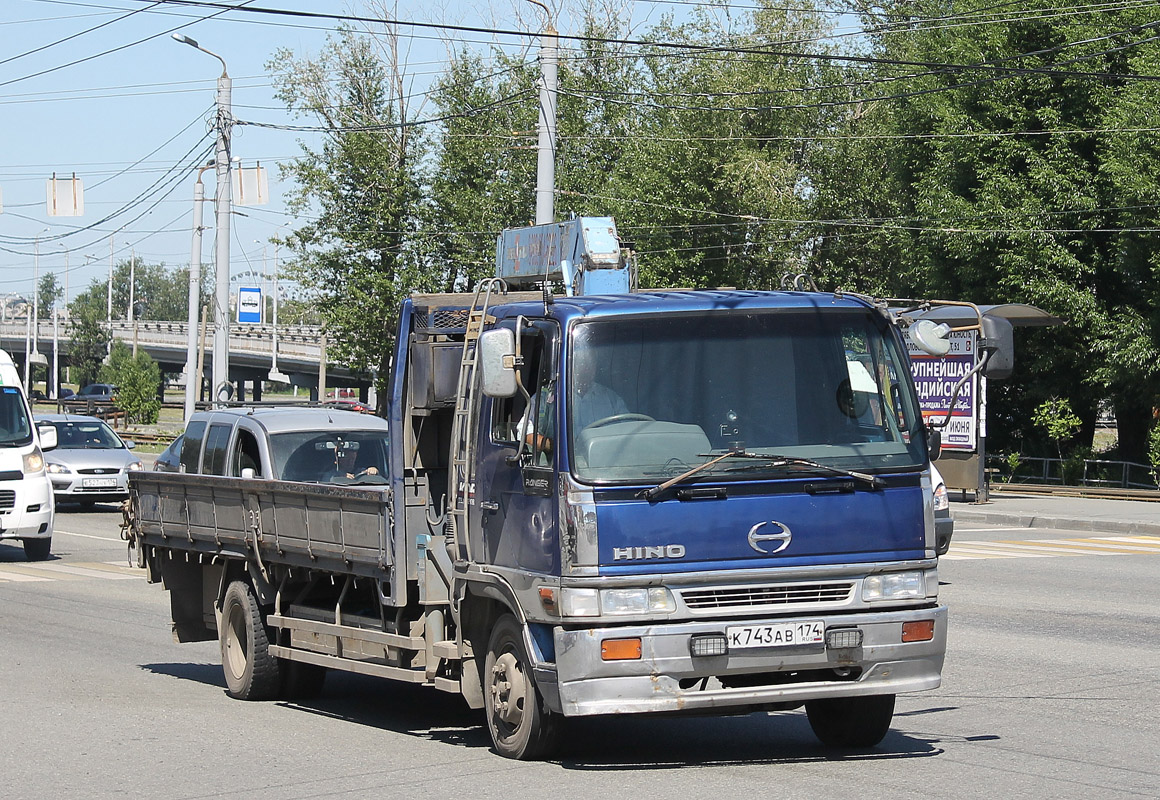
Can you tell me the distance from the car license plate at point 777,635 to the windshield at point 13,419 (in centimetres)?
1452

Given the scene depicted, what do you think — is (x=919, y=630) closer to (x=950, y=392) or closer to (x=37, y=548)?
(x=37, y=548)

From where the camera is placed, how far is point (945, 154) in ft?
122

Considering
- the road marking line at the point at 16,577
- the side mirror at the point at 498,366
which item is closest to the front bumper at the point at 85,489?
the road marking line at the point at 16,577

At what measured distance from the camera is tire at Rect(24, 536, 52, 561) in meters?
18.9

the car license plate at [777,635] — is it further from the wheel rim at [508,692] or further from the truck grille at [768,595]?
the wheel rim at [508,692]

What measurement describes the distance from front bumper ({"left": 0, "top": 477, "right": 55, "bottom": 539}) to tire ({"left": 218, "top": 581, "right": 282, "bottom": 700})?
9357 mm

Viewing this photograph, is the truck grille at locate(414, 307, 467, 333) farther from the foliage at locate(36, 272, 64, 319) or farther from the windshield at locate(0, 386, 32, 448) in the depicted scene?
the foliage at locate(36, 272, 64, 319)

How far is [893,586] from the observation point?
700 centimetres

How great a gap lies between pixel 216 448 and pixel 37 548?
333 inches

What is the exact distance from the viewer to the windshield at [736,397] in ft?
22.4

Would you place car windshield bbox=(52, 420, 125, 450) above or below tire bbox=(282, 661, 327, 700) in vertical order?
above

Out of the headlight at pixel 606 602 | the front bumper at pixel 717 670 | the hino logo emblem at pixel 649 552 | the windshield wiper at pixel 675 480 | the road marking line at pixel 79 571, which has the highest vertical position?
the windshield wiper at pixel 675 480

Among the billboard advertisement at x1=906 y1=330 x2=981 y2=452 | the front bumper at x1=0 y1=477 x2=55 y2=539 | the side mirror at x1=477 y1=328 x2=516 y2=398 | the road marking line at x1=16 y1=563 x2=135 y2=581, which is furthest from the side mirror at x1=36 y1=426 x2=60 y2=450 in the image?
the billboard advertisement at x1=906 y1=330 x2=981 y2=452

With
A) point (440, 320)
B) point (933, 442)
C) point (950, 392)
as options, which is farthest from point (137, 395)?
point (933, 442)
